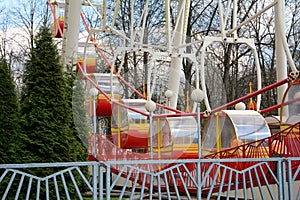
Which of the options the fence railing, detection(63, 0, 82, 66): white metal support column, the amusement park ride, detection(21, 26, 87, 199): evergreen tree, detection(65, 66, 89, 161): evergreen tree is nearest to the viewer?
the fence railing

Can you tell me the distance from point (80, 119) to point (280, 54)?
162 inches

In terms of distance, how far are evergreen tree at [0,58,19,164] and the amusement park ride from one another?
2139 mm

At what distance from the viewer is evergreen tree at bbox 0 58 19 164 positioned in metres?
8.99

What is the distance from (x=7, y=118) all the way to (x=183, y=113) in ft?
10.6

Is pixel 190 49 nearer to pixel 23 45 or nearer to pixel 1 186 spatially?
pixel 1 186

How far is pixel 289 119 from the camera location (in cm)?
868

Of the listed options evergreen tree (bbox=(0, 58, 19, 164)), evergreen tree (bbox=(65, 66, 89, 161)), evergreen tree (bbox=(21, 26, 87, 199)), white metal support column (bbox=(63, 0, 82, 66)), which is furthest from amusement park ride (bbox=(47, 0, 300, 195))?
evergreen tree (bbox=(0, 58, 19, 164))

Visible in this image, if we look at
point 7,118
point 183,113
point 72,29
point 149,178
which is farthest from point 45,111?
point 72,29

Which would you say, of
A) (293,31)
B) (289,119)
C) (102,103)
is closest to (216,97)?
(289,119)

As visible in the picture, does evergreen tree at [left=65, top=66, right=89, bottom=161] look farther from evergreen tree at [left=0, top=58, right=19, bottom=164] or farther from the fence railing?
evergreen tree at [left=0, top=58, right=19, bottom=164]

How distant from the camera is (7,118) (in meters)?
9.27

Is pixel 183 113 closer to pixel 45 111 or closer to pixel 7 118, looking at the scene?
pixel 45 111

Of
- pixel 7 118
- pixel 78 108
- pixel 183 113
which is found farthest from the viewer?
pixel 78 108

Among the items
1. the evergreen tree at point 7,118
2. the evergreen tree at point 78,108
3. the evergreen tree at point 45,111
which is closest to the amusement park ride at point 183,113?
the evergreen tree at point 78,108
